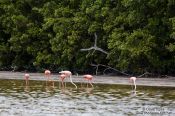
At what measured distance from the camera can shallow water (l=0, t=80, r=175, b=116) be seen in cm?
1884

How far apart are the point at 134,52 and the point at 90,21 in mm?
5039

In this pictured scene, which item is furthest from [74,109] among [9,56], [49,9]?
[9,56]

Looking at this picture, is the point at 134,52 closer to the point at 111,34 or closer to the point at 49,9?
the point at 111,34

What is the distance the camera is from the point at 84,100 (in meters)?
22.1

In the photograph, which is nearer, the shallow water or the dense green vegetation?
the shallow water

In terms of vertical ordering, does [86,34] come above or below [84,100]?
above

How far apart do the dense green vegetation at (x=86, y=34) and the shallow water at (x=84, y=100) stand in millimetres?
4927

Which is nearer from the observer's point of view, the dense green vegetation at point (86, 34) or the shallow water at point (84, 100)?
the shallow water at point (84, 100)

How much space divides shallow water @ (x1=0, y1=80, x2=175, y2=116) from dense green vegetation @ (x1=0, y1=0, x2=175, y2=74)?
4.93 meters

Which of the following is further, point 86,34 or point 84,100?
point 86,34

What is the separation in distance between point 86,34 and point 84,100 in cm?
1495

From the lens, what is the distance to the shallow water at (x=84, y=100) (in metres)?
18.8

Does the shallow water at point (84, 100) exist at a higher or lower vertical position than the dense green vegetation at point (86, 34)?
lower

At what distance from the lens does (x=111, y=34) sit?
34.5 meters
